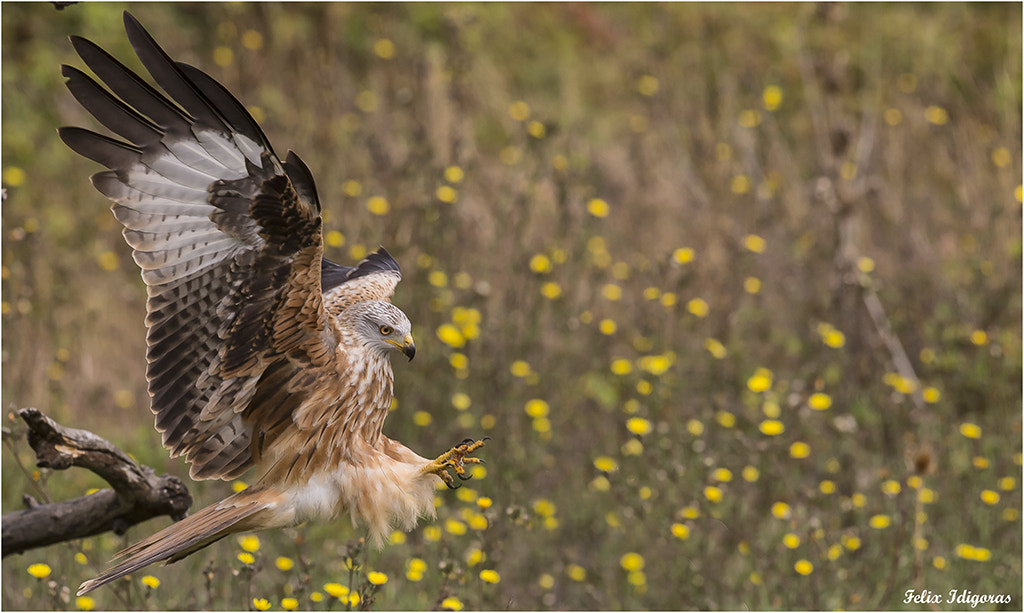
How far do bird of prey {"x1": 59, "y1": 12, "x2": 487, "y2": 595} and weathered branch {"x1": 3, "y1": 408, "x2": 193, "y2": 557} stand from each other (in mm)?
142

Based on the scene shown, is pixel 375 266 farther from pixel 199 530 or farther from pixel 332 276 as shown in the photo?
pixel 199 530

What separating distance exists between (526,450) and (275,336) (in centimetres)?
195

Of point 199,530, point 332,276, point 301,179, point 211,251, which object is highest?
point 301,179

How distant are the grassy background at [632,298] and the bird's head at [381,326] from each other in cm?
60

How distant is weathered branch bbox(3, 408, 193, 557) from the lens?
9.00 ft

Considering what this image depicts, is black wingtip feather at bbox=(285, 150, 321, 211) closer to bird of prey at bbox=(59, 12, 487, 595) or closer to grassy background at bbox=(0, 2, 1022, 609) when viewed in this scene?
bird of prey at bbox=(59, 12, 487, 595)

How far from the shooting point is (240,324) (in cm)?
276

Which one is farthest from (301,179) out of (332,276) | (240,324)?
(332,276)

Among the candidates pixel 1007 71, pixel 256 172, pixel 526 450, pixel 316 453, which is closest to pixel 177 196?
pixel 256 172

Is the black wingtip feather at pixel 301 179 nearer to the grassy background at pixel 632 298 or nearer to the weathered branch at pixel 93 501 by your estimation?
the weathered branch at pixel 93 501

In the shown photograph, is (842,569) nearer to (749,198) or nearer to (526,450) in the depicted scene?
(526,450)

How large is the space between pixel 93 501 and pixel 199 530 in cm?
46

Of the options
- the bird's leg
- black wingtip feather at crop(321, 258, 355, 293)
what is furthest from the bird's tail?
black wingtip feather at crop(321, 258, 355, 293)

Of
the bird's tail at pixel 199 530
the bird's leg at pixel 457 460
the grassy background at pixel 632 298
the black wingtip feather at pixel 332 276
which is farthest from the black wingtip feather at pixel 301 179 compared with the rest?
the grassy background at pixel 632 298
